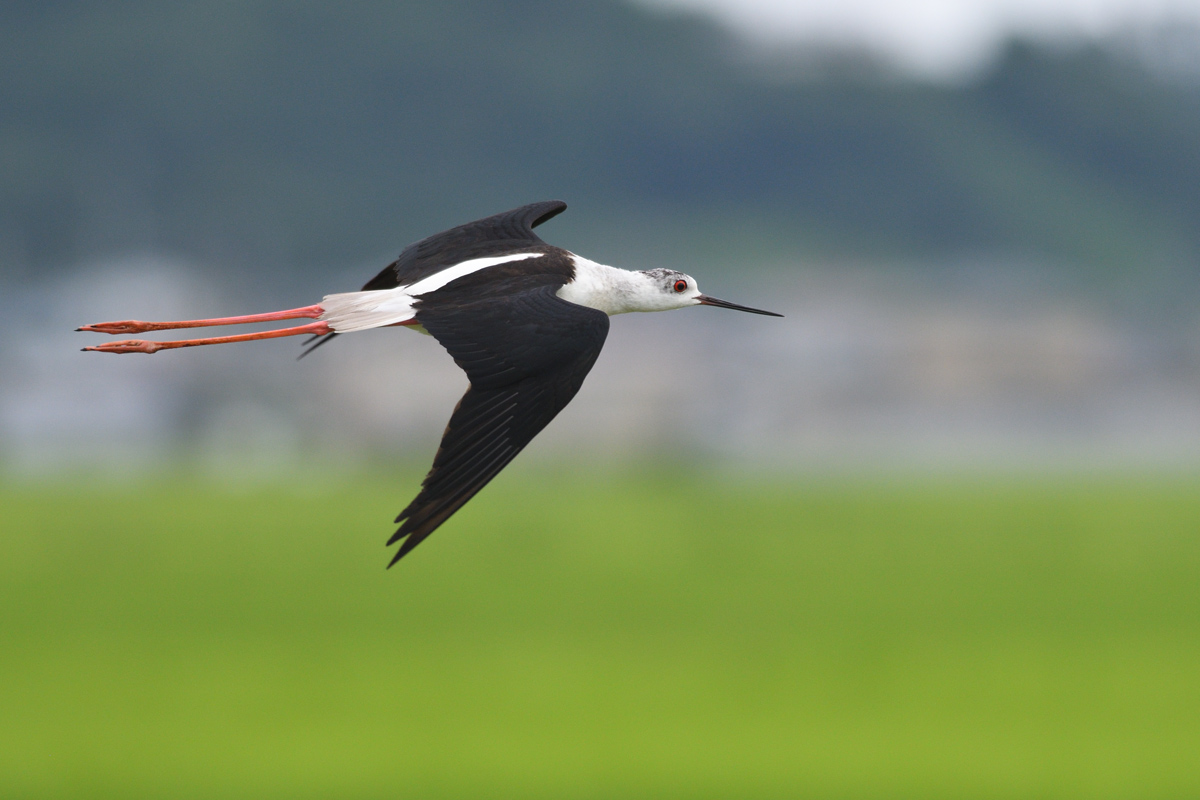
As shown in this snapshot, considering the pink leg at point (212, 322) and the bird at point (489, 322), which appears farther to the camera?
the pink leg at point (212, 322)

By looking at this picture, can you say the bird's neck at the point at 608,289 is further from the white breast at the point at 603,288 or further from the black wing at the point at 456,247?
the black wing at the point at 456,247

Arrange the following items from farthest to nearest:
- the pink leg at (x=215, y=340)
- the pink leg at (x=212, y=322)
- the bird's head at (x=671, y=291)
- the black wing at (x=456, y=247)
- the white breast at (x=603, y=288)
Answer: the bird's head at (x=671, y=291), the black wing at (x=456, y=247), the white breast at (x=603, y=288), the pink leg at (x=212, y=322), the pink leg at (x=215, y=340)

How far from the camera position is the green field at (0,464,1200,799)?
59781 mm

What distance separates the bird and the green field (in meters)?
47.0

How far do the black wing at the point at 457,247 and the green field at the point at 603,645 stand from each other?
153ft

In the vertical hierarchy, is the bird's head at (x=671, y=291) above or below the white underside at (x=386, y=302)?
above

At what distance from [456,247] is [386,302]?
3.44 ft

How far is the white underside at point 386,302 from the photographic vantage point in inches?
310

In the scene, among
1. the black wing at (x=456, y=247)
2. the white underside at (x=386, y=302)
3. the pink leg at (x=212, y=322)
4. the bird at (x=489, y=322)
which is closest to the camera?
the bird at (x=489, y=322)

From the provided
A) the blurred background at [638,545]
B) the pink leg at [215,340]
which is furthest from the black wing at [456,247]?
the blurred background at [638,545]

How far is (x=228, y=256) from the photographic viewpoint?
19175 cm

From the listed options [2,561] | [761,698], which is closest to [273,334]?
[761,698]

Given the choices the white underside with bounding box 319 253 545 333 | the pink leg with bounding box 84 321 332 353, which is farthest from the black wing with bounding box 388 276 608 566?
the pink leg with bounding box 84 321 332 353

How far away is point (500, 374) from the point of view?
721cm
